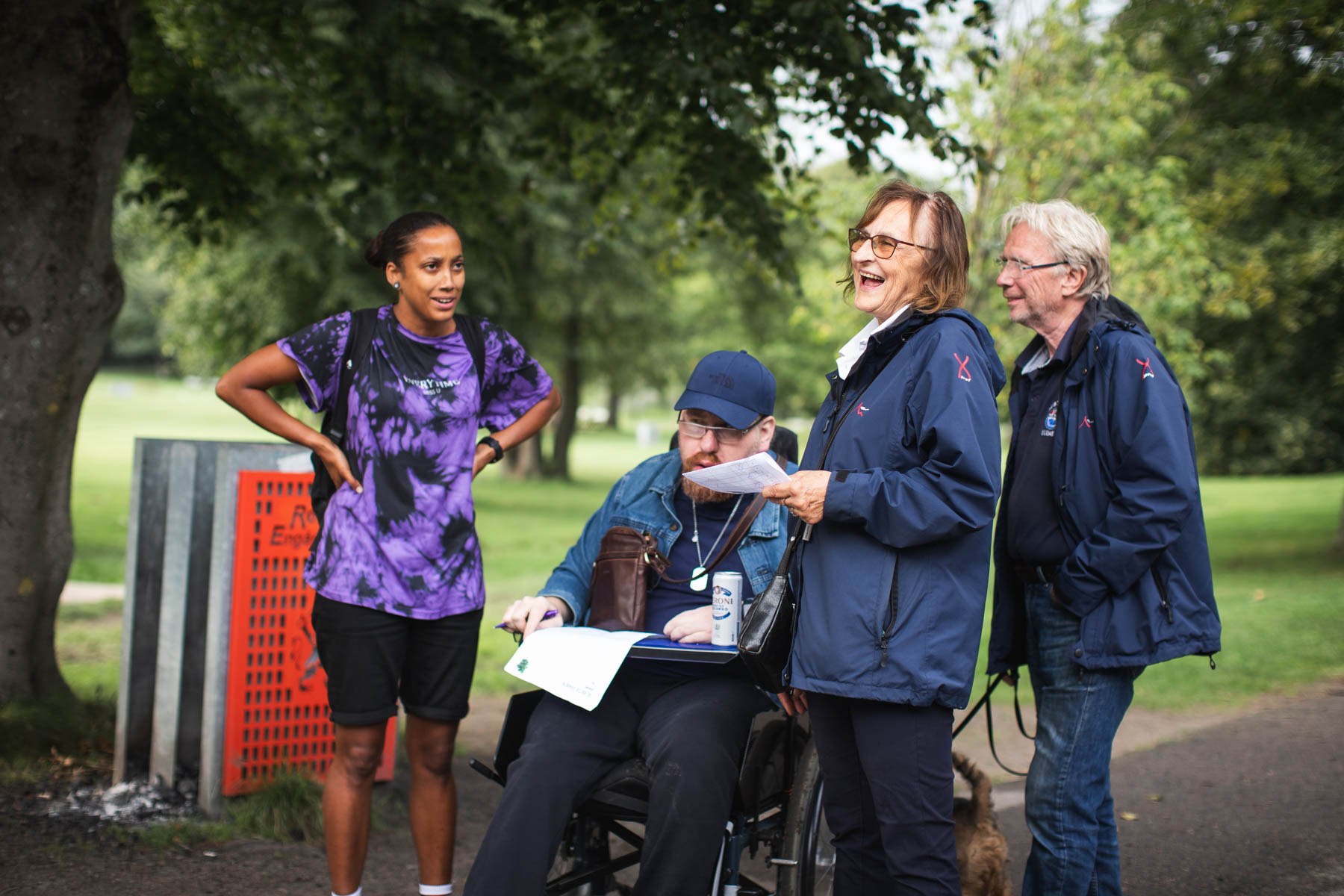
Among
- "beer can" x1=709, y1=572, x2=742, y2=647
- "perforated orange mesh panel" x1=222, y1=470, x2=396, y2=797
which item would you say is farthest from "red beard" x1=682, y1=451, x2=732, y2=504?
"perforated orange mesh panel" x1=222, y1=470, x2=396, y2=797

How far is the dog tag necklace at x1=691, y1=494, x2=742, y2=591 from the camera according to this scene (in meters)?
3.38

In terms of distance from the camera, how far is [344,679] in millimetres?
3184

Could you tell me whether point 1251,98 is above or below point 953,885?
above

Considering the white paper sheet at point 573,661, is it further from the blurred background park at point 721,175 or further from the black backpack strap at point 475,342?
the blurred background park at point 721,175

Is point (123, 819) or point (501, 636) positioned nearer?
point (123, 819)

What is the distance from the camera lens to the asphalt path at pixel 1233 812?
3826mm

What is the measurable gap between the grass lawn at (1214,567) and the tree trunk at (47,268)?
0.81 meters

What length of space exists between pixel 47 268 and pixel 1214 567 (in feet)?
42.1

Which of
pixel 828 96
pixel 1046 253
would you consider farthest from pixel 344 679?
pixel 828 96

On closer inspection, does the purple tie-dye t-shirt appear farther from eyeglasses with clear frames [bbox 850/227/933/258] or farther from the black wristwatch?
eyeglasses with clear frames [bbox 850/227/933/258]

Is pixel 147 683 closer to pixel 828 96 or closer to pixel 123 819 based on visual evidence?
pixel 123 819

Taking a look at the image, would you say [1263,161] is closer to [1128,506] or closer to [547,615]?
[1128,506]

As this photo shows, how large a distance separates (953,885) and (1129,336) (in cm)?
142

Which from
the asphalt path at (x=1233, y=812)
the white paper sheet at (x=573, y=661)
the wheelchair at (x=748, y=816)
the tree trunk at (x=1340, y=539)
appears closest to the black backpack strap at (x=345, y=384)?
the white paper sheet at (x=573, y=661)
